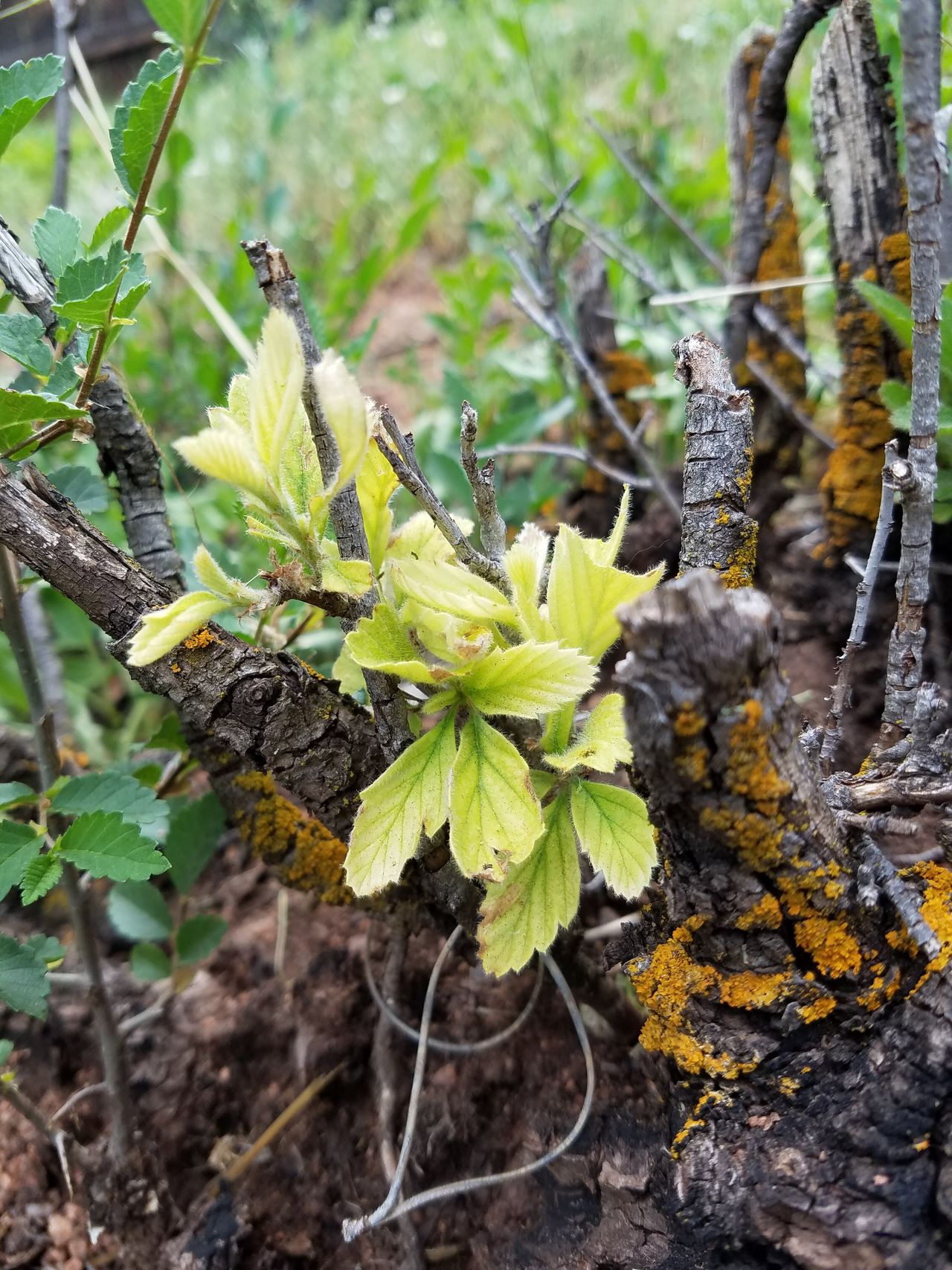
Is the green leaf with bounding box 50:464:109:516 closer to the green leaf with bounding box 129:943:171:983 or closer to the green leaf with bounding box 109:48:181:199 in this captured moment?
the green leaf with bounding box 109:48:181:199

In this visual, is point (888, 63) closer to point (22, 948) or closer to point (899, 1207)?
point (899, 1207)

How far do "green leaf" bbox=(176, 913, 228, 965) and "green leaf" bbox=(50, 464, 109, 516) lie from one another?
0.48 metres

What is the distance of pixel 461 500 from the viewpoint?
1650 millimetres

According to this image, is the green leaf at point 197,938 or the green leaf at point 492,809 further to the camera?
the green leaf at point 197,938

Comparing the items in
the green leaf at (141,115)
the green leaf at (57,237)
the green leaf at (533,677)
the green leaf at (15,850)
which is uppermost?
the green leaf at (141,115)

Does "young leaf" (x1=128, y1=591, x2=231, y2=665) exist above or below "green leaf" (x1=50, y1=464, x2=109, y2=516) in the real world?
below

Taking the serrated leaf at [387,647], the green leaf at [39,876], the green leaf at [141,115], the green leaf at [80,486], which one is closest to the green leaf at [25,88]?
the green leaf at [141,115]

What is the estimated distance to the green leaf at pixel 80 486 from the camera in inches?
36.2

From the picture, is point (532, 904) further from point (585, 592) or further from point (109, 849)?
point (109, 849)

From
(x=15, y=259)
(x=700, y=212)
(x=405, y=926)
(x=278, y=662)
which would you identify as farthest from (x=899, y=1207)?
(x=700, y=212)

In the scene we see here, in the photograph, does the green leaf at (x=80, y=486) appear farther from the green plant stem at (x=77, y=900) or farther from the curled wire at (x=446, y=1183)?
the curled wire at (x=446, y=1183)

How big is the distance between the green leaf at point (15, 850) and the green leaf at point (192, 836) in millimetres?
250

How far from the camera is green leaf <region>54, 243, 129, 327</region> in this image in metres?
0.62

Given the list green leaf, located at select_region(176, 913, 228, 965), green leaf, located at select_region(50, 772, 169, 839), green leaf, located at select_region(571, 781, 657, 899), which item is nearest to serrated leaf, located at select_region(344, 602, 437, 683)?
green leaf, located at select_region(571, 781, 657, 899)
